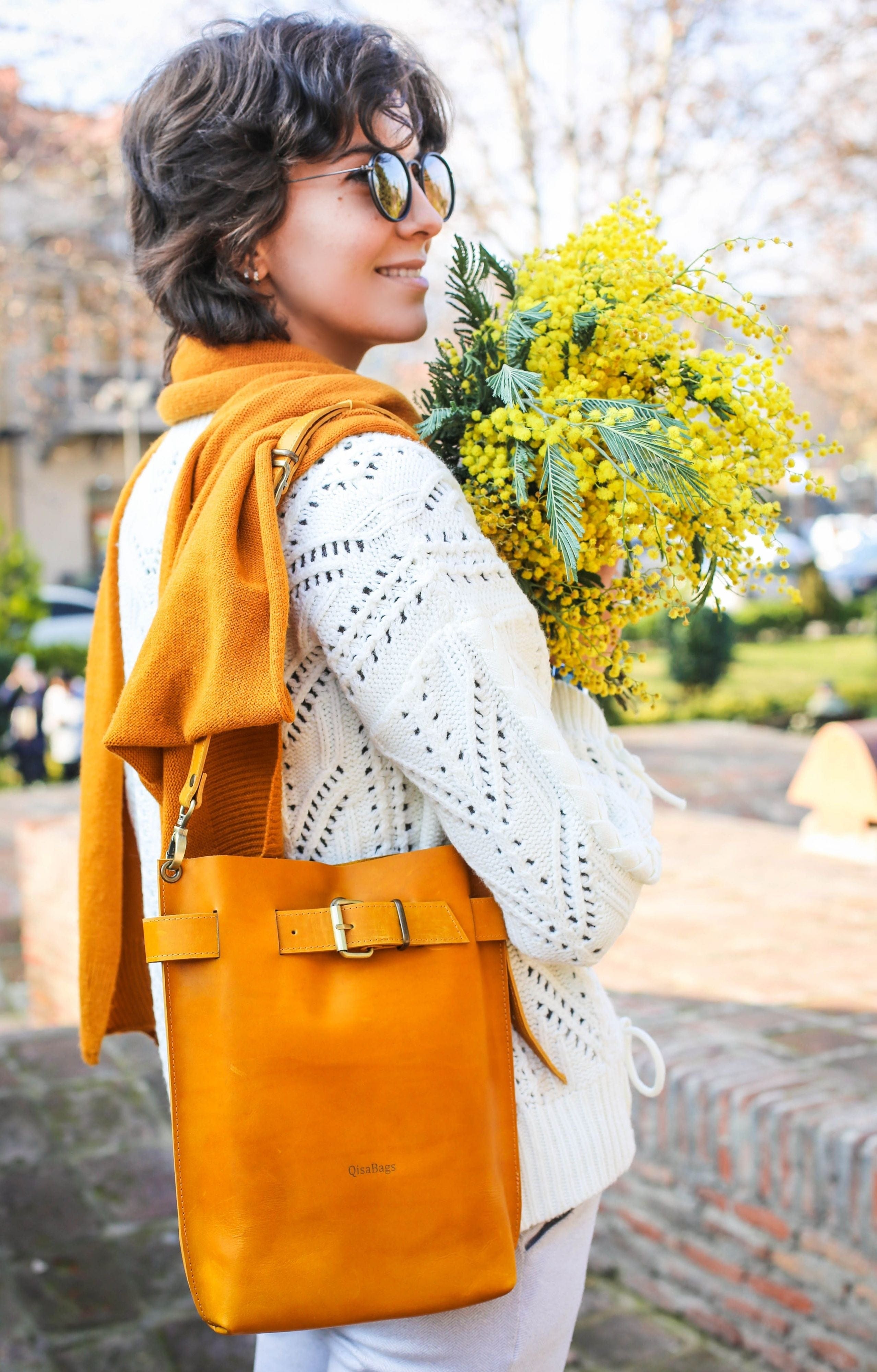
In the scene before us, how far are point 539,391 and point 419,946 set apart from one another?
65 cm

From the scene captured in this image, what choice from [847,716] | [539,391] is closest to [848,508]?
[847,716]

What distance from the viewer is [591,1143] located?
140 centimetres

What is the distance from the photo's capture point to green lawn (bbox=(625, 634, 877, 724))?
13.7m

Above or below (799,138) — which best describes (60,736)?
below

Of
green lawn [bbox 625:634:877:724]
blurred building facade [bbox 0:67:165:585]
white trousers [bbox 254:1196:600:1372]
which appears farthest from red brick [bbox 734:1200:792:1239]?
green lawn [bbox 625:634:877:724]

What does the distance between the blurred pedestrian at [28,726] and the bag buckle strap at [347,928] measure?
34.9 feet

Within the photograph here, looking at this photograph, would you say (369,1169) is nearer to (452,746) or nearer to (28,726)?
(452,746)

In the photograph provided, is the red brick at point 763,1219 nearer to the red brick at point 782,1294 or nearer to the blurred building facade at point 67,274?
the red brick at point 782,1294

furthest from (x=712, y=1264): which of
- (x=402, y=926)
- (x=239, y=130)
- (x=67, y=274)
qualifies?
(x=67, y=274)

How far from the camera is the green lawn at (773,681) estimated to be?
45.1 feet

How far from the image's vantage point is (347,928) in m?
1.18

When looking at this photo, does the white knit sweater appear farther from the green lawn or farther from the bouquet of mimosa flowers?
the green lawn

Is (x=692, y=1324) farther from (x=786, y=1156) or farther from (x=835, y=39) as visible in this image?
(x=835, y=39)

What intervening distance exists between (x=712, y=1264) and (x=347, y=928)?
2244 millimetres
